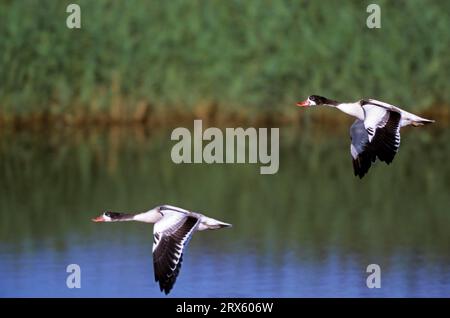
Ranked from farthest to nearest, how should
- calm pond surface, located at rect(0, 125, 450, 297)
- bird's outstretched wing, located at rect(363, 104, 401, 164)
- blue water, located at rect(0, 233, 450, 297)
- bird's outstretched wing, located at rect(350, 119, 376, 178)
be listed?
1. calm pond surface, located at rect(0, 125, 450, 297)
2. blue water, located at rect(0, 233, 450, 297)
3. bird's outstretched wing, located at rect(350, 119, 376, 178)
4. bird's outstretched wing, located at rect(363, 104, 401, 164)

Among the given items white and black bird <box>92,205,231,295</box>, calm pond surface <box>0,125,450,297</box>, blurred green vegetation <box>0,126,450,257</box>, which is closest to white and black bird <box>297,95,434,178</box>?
white and black bird <box>92,205,231,295</box>

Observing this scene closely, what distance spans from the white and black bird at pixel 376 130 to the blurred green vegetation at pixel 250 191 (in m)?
2.77

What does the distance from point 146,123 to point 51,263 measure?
26.5 feet

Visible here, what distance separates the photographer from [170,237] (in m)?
12.2

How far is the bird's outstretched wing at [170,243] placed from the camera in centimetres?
1191

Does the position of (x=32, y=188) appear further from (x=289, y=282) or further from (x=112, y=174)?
(x=289, y=282)

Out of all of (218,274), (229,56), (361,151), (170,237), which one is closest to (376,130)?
(361,151)

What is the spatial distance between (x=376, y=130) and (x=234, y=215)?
528cm

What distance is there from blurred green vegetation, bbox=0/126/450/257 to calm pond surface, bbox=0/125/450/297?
20mm

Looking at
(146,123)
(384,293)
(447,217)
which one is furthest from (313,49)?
(384,293)

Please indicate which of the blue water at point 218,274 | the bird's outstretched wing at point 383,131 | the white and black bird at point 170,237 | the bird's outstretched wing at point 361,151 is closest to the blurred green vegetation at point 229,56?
the blue water at point 218,274

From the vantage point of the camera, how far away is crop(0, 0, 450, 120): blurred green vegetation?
73.9 feet

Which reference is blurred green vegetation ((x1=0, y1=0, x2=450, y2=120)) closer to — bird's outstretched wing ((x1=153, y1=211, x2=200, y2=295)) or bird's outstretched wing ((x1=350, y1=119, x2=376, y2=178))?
bird's outstretched wing ((x1=350, y1=119, x2=376, y2=178))

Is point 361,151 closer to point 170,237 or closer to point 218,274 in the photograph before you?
point 170,237
